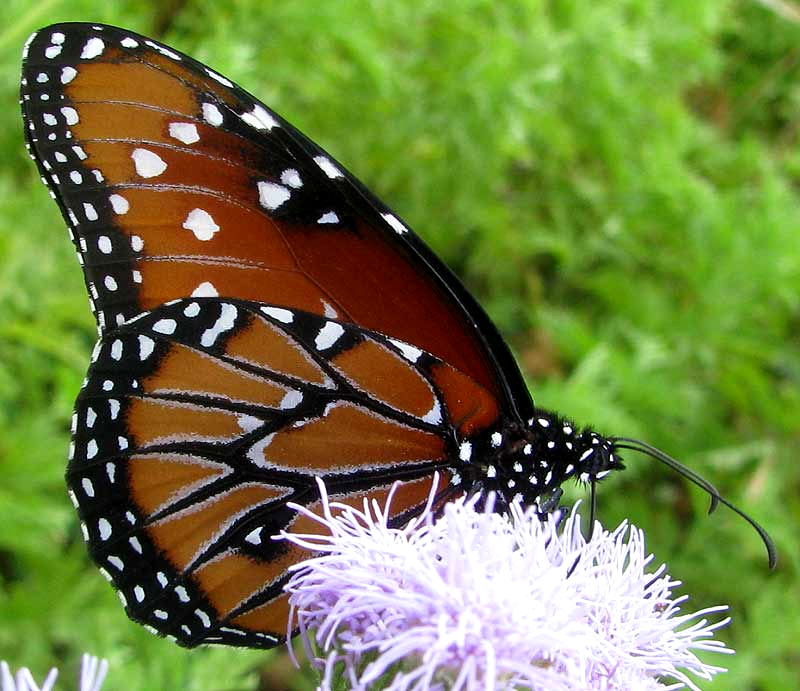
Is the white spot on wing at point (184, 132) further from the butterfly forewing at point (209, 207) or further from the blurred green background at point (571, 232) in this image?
the blurred green background at point (571, 232)

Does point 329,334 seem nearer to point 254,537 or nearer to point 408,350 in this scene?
point 408,350

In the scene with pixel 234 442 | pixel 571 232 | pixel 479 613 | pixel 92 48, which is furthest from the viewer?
pixel 571 232

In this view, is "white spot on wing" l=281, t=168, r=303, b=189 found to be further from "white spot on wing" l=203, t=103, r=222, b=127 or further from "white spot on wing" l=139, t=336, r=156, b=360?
"white spot on wing" l=139, t=336, r=156, b=360

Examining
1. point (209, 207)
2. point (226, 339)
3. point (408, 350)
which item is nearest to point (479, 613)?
point (408, 350)

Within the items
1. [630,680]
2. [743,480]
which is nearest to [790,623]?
[743,480]

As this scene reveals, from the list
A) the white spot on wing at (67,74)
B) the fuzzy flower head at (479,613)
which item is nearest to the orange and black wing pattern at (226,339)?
the white spot on wing at (67,74)

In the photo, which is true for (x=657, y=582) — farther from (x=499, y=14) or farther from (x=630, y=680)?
(x=499, y=14)
